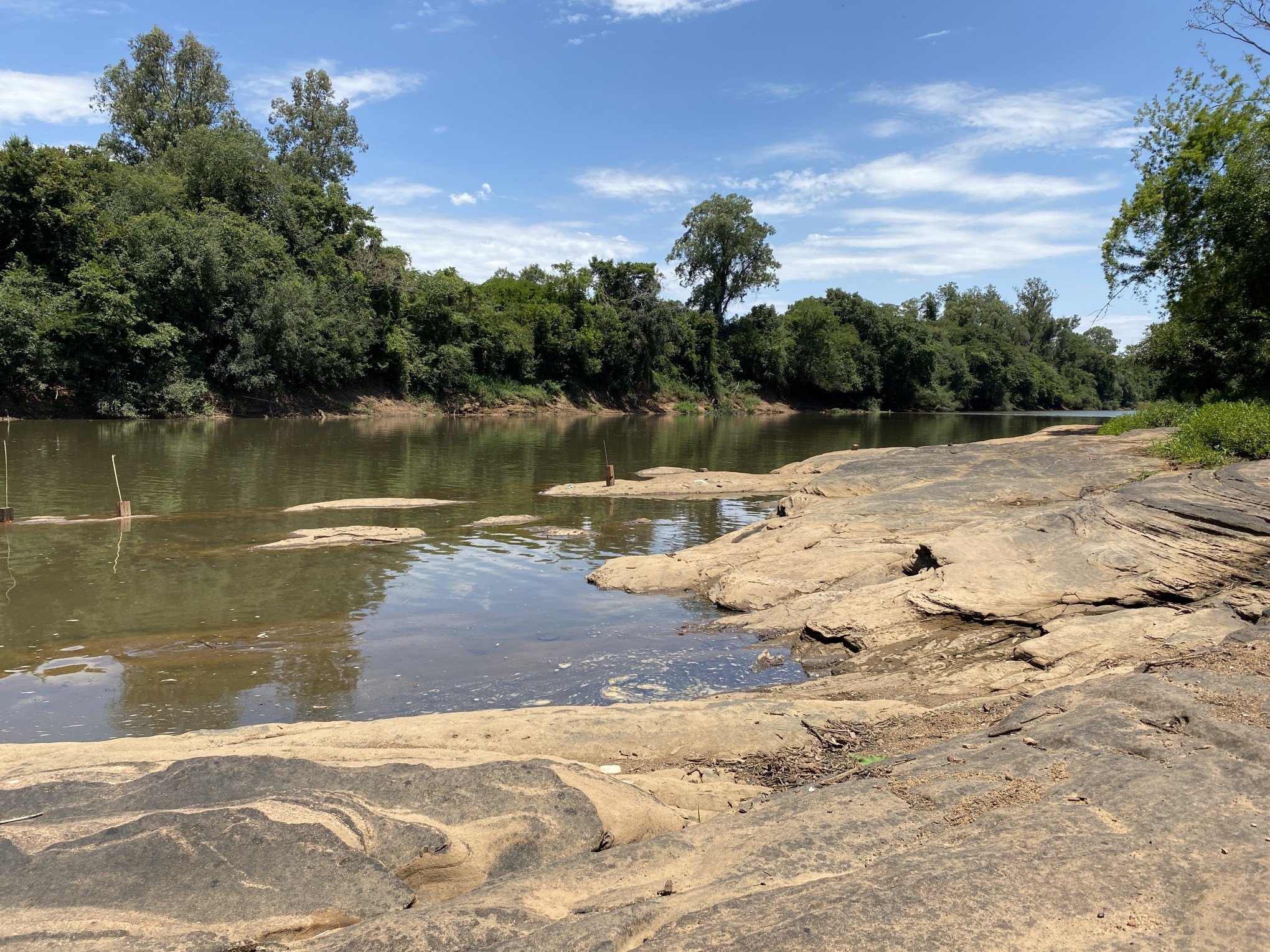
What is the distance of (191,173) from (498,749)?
5287cm

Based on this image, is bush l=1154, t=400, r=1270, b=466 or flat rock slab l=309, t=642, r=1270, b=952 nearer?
flat rock slab l=309, t=642, r=1270, b=952

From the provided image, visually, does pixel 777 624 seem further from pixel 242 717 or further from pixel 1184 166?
pixel 1184 166

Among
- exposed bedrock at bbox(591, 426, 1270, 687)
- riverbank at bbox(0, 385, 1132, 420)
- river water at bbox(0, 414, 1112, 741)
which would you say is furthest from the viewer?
riverbank at bbox(0, 385, 1132, 420)

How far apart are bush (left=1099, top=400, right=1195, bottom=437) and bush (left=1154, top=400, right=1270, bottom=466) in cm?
583

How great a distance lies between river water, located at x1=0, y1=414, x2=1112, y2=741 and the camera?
25.3ft

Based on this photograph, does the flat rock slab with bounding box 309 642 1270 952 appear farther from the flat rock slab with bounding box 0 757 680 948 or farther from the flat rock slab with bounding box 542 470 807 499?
the flat rock slab with bounding box 542 470 807 499

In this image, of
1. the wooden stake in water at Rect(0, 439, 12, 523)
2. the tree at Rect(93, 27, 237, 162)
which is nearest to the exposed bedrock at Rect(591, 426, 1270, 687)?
the wooden stake in water at Rect(0, 439, 12, 523)

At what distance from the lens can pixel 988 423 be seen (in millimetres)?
60281

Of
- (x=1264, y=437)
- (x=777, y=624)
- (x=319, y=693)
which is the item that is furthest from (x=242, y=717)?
(x=1264, y=437)

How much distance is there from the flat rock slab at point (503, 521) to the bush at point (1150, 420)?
15.3 meters

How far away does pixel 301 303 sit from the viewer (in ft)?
150

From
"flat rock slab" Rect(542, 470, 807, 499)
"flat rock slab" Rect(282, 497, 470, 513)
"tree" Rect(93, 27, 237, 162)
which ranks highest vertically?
"tree" Rect(93, 27, 237, 162)

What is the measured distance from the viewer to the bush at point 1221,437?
1312 centimetres

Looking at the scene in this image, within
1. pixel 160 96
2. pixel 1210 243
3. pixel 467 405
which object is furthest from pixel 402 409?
pixel 1210 243
